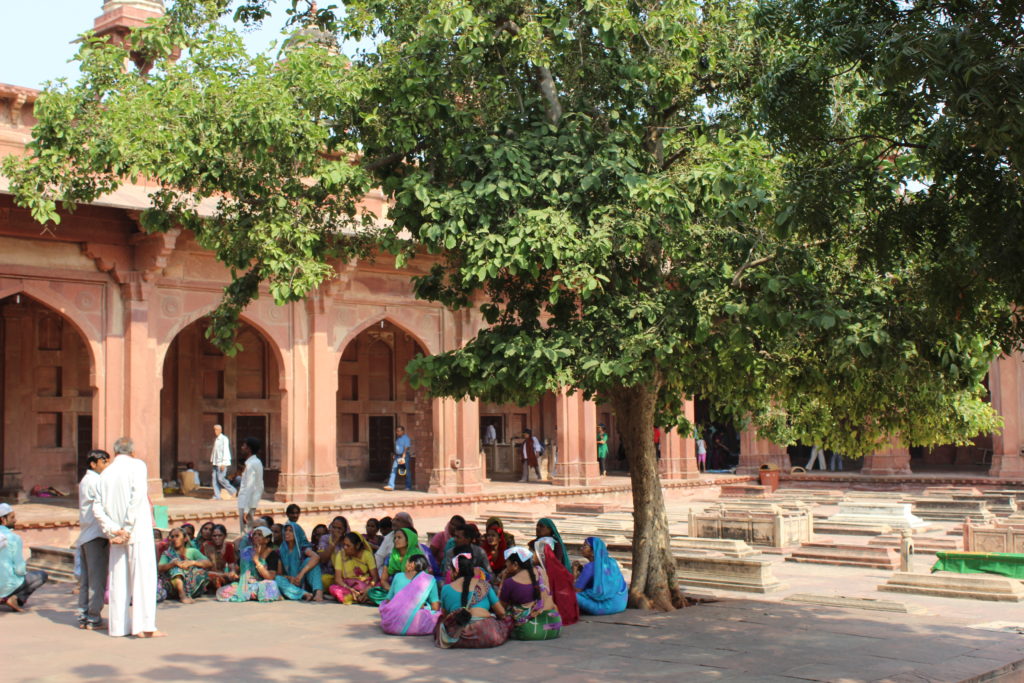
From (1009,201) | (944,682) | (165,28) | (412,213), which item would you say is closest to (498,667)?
(944,682)

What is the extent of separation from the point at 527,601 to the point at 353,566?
2612 mm

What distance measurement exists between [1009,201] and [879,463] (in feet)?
66.5

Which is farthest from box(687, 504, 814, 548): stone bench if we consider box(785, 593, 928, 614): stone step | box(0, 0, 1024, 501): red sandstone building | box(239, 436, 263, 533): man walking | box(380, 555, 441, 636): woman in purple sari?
box(380, 555, 441, 636): woman in purple sari

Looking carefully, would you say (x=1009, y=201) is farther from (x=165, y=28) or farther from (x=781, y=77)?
(x=165, y=28)

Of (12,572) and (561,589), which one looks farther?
(12,572)

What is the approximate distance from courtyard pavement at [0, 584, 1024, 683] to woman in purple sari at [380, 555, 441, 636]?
0.64ft

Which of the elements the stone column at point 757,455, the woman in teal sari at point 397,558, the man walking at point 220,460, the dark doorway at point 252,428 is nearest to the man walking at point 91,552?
the woman in teal sari at point 397,558

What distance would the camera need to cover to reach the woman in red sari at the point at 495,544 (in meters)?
9.71

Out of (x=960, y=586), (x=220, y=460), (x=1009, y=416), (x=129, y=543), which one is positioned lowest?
(x=960, y=586)

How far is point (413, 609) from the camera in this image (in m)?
8.12

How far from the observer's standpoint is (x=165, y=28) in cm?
866

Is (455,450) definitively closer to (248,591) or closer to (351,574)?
(351,574)

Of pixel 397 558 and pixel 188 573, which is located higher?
pixel 397 558

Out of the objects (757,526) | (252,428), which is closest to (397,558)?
(757,526)
